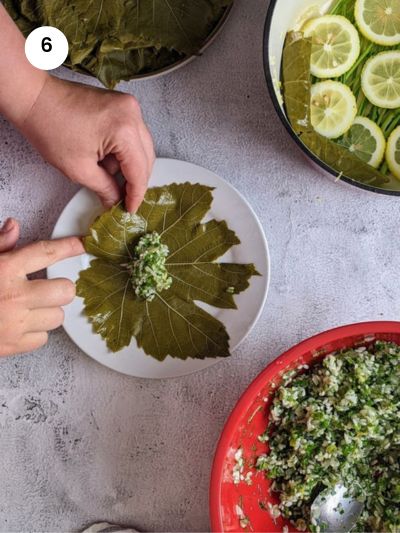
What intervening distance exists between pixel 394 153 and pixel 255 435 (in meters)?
0.65

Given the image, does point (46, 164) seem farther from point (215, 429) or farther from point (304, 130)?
point (215, 429)

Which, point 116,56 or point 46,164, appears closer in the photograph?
point 116,56

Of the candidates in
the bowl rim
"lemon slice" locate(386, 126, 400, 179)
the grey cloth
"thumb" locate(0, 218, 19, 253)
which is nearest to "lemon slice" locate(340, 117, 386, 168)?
"lemon slice" locate(386, 126, 400, 179)

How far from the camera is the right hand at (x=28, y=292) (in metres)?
1.36

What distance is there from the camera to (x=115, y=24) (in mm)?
1329

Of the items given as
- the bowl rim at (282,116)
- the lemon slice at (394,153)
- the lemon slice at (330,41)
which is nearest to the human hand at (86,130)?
the bowl rim at (282,116)

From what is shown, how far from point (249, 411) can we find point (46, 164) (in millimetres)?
697

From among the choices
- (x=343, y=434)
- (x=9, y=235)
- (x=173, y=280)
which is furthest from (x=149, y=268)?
(x=343, y=434)

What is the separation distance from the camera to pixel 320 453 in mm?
1316

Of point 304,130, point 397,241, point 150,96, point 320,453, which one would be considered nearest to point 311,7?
point 304,130

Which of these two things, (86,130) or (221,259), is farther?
(221,259)

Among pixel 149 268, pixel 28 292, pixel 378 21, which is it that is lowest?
pixel 28 292

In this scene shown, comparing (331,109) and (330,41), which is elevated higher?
(330,41)

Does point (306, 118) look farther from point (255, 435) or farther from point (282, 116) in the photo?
point (255, 435)
